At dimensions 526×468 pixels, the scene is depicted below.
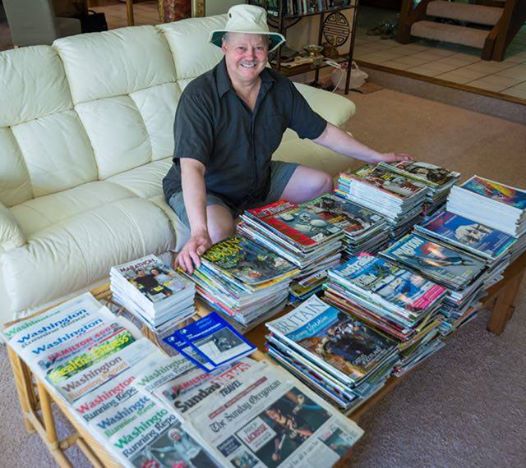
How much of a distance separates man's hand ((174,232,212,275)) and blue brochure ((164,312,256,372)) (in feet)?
0.61

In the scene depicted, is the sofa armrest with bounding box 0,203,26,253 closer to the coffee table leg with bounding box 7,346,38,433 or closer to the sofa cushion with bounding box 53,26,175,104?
the coffee table leg with bounding box 7,346,38,433

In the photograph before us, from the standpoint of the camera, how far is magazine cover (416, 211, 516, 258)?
1.61 metres

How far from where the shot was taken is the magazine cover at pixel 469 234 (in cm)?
161

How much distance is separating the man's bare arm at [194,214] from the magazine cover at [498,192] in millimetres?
879

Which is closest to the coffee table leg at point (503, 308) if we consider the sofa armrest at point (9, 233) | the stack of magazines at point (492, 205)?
the stack of magazines at point (492, 205)

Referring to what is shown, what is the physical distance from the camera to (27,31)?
10.2ft

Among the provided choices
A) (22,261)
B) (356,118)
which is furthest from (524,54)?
(22,261)

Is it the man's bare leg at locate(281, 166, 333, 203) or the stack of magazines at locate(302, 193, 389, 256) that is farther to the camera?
the man's bare leg at locate(281, 166, 333, 203)

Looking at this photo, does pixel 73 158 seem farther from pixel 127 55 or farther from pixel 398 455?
pixel 398 455

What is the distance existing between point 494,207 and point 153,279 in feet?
3.60

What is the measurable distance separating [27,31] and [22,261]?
202 cm

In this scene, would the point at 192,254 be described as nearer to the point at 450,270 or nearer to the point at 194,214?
the point at 194,214

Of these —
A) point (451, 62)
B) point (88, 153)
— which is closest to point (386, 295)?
point (88, 153)

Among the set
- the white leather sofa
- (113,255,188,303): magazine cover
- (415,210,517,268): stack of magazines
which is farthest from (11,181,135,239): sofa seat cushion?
(415,210,517,268): stack of magazines
